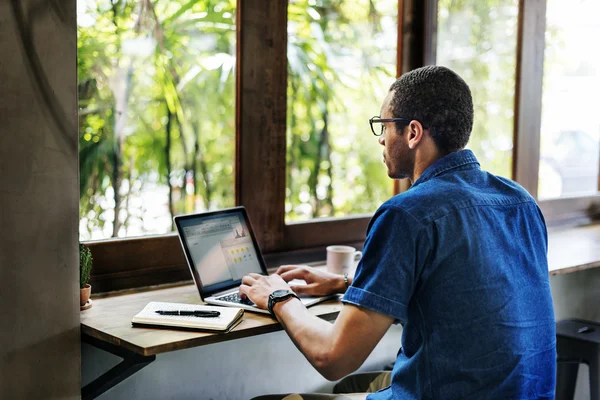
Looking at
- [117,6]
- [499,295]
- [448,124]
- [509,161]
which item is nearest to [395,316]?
[499,295]

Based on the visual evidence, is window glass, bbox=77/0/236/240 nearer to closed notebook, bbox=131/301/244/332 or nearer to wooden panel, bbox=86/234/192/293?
wooden panel, bbox=86/234/192/293

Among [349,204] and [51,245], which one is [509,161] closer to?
[349,204]

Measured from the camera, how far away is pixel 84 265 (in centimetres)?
185

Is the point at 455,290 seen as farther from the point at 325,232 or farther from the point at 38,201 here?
the point at 325,232

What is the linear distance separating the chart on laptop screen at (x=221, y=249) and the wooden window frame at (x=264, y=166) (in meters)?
0.22

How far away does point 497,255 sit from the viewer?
147 centimetres

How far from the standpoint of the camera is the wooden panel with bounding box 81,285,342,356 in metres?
1.60

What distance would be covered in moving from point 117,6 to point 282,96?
611mm

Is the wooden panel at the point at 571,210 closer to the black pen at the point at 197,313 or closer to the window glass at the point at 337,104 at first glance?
the window glass at the point at 337,104

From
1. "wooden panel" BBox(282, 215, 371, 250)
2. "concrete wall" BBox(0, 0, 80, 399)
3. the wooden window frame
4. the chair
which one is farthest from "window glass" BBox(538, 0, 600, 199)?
"concrete wall" BBox(0, 0, 80, 399)

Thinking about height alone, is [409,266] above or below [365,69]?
below

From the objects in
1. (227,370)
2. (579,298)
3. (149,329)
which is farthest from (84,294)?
(579,298)

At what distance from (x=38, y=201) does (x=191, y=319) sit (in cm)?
45

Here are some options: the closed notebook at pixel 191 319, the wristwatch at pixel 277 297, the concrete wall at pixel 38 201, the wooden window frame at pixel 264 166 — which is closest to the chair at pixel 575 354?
the wooden window frame at pixel 264 166
